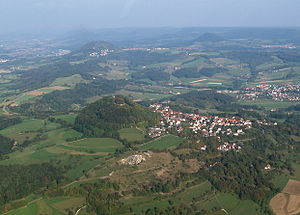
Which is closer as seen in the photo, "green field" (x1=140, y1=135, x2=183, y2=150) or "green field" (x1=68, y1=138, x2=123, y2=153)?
"green field" (x1=140, y1=135, x2=183, y2=150)

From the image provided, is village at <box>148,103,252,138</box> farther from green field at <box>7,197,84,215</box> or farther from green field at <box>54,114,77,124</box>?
green field at <box>7,197,84,215</box>

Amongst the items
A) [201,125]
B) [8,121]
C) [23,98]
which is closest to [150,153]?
[201,125]

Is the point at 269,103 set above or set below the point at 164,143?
below

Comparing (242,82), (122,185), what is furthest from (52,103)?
(242,82)

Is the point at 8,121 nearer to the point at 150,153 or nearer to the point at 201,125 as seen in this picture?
the point at 150,153

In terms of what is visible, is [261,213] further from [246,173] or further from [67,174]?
[67,174]

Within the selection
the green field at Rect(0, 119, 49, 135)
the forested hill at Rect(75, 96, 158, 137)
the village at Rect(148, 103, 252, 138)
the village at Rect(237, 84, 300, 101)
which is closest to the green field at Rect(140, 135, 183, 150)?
the village at Rect(148, 103, 252, 138)
